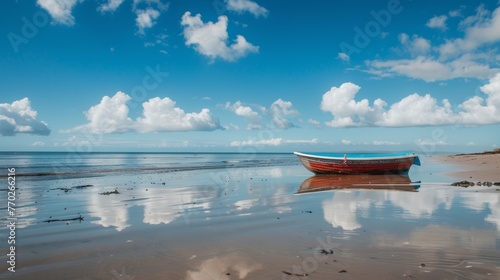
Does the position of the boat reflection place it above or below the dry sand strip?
below

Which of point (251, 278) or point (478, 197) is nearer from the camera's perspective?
point (251, 278)

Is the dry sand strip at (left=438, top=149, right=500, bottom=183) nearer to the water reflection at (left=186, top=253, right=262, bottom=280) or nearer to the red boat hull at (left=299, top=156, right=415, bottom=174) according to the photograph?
the red boat hull at (left=299, top=156, right=415, bottom=174)

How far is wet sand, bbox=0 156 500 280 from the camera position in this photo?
19.0 ft

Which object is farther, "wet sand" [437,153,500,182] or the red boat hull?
the red boat hull

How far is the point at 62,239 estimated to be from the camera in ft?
26.5

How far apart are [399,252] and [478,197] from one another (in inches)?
367

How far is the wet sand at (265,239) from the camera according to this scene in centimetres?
579

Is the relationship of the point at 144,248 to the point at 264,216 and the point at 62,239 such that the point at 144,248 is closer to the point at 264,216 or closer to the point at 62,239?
the point at 62,239

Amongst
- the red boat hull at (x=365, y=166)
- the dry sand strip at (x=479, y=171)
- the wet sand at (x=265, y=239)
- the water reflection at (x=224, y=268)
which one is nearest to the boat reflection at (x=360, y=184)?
the red boat hull at (x=365, y=166)

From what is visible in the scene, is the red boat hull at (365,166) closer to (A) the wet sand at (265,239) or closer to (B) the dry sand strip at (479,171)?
(B) the dry sand strip at (479,171)

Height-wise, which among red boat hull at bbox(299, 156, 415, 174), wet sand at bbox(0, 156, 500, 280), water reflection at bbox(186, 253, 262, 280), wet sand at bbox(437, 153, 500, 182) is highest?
red boat hull at bbox(299, 156, 415, 174)

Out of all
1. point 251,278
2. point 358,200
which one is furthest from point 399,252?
point 358,200

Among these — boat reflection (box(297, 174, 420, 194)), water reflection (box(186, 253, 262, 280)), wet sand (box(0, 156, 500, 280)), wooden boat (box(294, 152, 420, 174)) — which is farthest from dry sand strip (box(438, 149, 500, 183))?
water reflection (box(186, 253, 262, 280))

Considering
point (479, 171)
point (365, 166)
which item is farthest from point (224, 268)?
point (479, 171)
